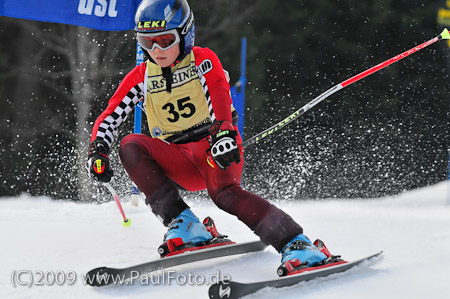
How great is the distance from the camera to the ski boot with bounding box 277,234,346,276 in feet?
8.05

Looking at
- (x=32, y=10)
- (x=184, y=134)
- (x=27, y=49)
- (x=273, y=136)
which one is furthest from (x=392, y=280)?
(x=27, y=49)

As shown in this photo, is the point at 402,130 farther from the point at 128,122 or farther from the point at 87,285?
the point at 87,285

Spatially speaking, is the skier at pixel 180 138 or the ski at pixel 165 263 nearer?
the ski at pixel 165 263

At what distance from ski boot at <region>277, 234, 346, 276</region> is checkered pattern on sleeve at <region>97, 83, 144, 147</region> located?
44.8 inches

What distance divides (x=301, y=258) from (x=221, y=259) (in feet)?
1.88

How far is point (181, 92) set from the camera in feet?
9.84

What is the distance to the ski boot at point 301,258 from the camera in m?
2.45

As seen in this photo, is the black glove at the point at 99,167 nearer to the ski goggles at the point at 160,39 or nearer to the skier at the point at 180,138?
the skier at the point at 180,138

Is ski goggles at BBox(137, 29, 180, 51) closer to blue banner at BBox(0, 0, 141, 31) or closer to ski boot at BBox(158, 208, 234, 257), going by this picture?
ski boot at BBox(158, 208, 234, 257)

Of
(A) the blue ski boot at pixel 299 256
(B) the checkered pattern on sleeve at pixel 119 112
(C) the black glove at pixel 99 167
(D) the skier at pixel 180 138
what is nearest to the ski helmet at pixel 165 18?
(D) the skier at pixel 180 138

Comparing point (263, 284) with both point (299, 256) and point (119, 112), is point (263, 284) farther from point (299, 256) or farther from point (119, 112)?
point (119, 112)

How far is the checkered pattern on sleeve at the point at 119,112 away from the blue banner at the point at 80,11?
207 centimetres

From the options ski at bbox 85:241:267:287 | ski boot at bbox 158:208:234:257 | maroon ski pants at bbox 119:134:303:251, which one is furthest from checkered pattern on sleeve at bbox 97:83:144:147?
ski at bbox 85:241:267:287

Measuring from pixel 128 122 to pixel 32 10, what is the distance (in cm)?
629
